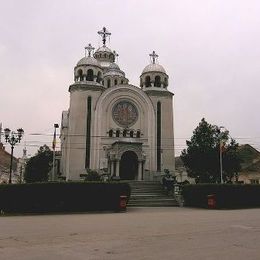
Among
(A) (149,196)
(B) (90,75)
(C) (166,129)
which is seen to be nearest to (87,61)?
(B) (90,75)

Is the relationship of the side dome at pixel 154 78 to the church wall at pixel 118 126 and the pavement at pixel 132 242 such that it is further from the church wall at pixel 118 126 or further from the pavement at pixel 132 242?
the pavement at pixel 132 242

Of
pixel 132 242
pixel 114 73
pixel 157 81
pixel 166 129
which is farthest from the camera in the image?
pixel 114 73

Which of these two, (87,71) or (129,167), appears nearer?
(129,167)

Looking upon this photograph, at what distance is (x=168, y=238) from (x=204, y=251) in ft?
7.61

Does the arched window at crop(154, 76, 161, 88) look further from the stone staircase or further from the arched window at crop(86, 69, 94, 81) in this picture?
the stone staircase

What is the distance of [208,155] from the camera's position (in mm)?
48688

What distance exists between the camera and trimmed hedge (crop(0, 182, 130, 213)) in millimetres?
23031

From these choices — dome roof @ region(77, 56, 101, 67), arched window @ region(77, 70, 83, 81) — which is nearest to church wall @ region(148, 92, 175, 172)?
dome roof @ region(77, 56, 101, 67)

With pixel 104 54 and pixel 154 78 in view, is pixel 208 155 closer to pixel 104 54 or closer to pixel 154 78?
pixel 154 78

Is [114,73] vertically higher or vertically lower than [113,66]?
lower

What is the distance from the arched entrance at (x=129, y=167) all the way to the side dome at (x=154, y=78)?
10312 mm

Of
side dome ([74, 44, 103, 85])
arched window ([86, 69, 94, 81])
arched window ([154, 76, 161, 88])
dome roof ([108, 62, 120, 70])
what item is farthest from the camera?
dome roof ([108, 62, 120, 70])

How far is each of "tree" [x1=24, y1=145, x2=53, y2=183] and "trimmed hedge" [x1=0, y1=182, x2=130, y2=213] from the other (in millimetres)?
35952

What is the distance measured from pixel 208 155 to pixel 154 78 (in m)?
13.0
